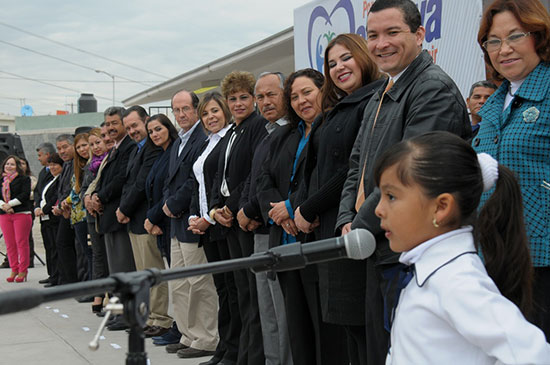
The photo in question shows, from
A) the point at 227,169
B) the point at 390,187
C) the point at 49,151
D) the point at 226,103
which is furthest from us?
the point at 49,151

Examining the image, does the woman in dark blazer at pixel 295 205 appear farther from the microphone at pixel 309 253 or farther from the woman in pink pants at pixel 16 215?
the woman in pink pants at pixel 16 215

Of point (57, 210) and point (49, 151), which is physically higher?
point (49, 151)

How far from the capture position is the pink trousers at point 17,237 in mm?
10445

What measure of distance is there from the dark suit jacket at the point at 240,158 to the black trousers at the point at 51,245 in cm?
562

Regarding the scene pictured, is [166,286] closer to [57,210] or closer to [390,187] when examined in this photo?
[57,210]

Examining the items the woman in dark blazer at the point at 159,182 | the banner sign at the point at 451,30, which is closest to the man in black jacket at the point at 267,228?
the banner sign at the point at 451,30

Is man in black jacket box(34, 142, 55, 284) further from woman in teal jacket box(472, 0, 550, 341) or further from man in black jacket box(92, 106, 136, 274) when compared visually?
woman in teal jacket box(472, 0, 550, 341)

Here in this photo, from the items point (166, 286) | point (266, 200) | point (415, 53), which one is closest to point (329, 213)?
point (266, 200)

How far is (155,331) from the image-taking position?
641 centimetres

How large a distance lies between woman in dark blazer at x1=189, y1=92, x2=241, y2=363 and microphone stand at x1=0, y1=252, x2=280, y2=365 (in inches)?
139

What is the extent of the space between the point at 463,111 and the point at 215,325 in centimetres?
342

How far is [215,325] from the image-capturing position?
566cm

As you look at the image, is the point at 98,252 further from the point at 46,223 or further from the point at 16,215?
the point at 16,215

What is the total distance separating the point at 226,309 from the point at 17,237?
21.3 feet
